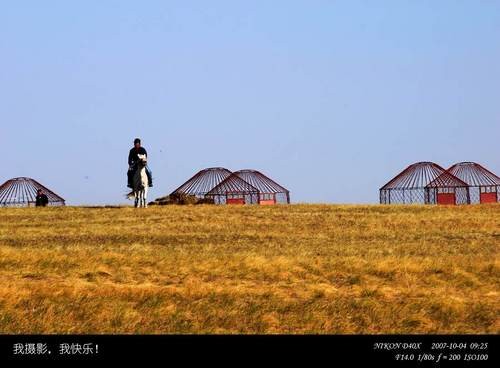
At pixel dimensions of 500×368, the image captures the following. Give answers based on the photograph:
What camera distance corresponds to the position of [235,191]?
58125 mm

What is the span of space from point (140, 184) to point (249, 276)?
53.7 feet

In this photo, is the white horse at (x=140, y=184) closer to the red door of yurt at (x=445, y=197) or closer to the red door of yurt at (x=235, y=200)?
the red door of yurt at (x=235, y=200)

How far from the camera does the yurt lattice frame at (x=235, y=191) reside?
189 feet

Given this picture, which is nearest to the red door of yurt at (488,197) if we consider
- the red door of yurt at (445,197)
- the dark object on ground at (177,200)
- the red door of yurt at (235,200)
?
the red door of yurt at (445,197)

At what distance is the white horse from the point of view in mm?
36406

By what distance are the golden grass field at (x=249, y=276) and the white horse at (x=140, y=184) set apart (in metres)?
3.25

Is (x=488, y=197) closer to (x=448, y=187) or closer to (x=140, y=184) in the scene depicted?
(x=448, y=187)

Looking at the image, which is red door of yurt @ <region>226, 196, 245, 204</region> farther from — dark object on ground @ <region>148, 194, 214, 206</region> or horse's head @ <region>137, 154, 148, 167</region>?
horse's head @ <region>137, 154, 148, 167</region>

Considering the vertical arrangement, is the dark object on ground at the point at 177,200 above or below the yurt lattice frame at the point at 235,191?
below

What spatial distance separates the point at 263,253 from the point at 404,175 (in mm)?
34677

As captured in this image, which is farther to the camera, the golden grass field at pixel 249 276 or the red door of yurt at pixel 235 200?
the red door of yurt at pixel 235 200

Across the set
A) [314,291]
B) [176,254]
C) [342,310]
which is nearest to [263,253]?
[176,254]

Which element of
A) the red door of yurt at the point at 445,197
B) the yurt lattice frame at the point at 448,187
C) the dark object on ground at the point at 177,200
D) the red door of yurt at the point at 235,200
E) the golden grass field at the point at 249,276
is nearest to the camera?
the golden grass field at the point at 249,276
